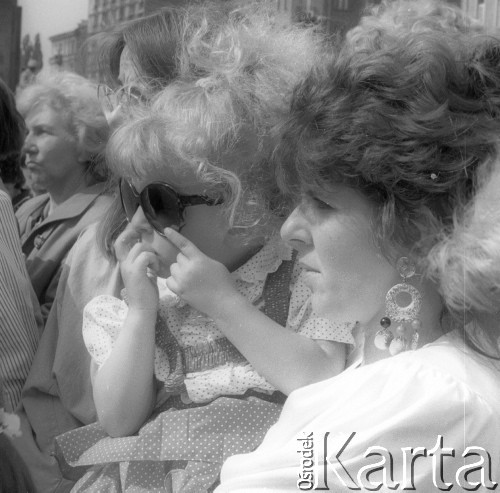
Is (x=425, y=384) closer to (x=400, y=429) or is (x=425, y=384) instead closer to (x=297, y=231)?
(x=400, y=429)

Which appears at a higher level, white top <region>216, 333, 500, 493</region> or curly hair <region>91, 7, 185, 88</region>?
curly hair <region>91, 7, 185, 88</region>

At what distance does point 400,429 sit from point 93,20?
2.63m

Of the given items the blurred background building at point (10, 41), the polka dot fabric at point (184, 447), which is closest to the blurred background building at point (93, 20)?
the blurred background building at point (10, 41)

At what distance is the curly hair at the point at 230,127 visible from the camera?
5.21ft

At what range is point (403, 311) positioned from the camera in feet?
4.21

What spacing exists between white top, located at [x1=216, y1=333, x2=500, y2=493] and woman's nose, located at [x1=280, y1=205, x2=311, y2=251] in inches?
10.1

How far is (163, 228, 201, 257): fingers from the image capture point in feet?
5.19

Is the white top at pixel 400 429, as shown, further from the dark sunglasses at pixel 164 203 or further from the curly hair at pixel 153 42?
the curly hair at pixel 153 42

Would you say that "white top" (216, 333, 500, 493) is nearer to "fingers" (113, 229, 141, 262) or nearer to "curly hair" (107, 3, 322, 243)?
"curly hair" (107, 3, 322, 243)

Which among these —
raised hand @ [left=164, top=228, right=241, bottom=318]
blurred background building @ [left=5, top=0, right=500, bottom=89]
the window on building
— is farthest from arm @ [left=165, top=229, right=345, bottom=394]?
the window on building

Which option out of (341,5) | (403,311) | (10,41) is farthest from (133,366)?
(10,41)

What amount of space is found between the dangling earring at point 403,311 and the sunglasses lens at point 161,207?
0.51m

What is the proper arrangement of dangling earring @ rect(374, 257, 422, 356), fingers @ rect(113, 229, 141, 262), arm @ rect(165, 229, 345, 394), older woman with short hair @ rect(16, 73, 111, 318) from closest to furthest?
1. dangling earring @ rect(374, 257, 422, 356)
2. arm @ rect(165, 229, 345, 394)
3. fingers @ rect(113, 229, 141, 262)
4. older woman with short hair @ rect(16, 73, 111, 318)

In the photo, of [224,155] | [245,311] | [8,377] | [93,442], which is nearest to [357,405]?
[245,311]
